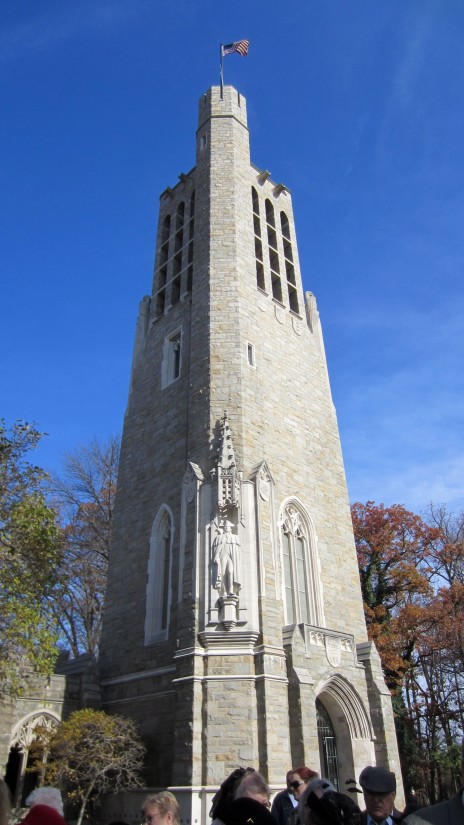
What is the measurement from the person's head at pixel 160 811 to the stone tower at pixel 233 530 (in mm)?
8236

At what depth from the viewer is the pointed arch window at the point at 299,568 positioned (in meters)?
14.2

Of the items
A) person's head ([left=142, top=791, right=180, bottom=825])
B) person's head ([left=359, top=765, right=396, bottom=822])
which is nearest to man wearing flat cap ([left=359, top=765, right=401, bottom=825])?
person's head ([left=359, top=765, right=396, bottom=822])

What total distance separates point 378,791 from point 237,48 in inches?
995

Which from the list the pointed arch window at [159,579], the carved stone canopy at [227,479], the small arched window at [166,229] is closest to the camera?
the carved stone canopy at [227,479]

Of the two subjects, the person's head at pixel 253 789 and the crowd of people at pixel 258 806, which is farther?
the person's head at pixel 253 789

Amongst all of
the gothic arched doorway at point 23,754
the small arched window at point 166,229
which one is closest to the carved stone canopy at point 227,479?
the gothic arched doorway at point 23,754

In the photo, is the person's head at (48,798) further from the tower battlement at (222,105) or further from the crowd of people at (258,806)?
the tower battlement at (222,105)

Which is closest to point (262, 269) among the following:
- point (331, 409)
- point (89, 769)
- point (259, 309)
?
point (259, 309)

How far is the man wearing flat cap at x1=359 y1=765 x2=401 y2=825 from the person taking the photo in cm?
359

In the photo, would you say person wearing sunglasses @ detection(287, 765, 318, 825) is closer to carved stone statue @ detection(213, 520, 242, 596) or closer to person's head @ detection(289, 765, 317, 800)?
person's head @ detection(289, 765, 317, 800)

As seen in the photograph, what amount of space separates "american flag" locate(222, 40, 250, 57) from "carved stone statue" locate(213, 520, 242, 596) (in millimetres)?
19016

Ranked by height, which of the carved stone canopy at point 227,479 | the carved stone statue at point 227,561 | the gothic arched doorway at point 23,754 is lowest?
the gothic arched doorway at point 23,754

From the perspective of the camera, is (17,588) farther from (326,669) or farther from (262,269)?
(262,269)

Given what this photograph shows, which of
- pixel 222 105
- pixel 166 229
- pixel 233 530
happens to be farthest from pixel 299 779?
pixel 222 105
